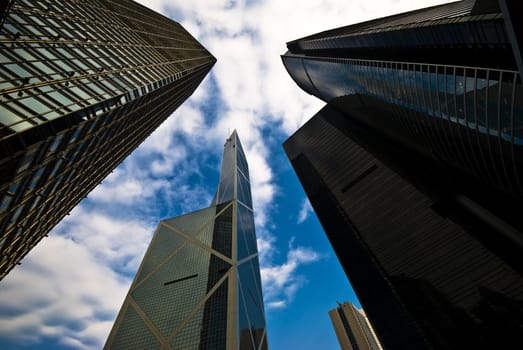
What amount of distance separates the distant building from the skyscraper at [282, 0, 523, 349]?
250ft

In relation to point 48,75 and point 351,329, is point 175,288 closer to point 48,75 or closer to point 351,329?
point 48,75

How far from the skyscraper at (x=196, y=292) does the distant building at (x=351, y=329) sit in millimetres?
79305

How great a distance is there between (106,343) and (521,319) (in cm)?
6547

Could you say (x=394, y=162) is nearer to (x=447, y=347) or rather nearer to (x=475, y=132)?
(x=475, y=132)

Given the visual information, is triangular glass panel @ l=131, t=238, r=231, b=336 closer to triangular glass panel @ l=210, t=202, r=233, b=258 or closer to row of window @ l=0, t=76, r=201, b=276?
triangular glass panel @ l=210, t=202, r=233, b=258

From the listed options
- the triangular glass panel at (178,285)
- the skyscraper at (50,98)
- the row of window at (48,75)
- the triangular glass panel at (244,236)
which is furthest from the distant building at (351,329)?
the row of window at (48,75)

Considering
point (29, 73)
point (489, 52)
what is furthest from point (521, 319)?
point (29, 73)

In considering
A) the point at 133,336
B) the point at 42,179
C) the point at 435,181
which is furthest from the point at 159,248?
the point at 435,181

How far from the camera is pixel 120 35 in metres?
35.9

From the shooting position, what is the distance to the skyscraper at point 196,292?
41875 mm

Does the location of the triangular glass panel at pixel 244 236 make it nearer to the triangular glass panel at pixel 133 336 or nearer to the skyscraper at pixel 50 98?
the triangular glass panel at pixel 133 336

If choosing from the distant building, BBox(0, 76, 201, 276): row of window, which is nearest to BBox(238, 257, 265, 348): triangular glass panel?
BBox(0, 76, 201, 276): row of window

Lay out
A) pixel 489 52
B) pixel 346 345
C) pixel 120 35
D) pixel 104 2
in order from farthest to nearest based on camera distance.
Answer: pixel 346 345 → pixel 104 2 → pixel 120 35 → pixel 489 52

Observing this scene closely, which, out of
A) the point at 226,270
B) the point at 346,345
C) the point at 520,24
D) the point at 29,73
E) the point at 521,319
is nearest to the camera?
the point at 520,24
